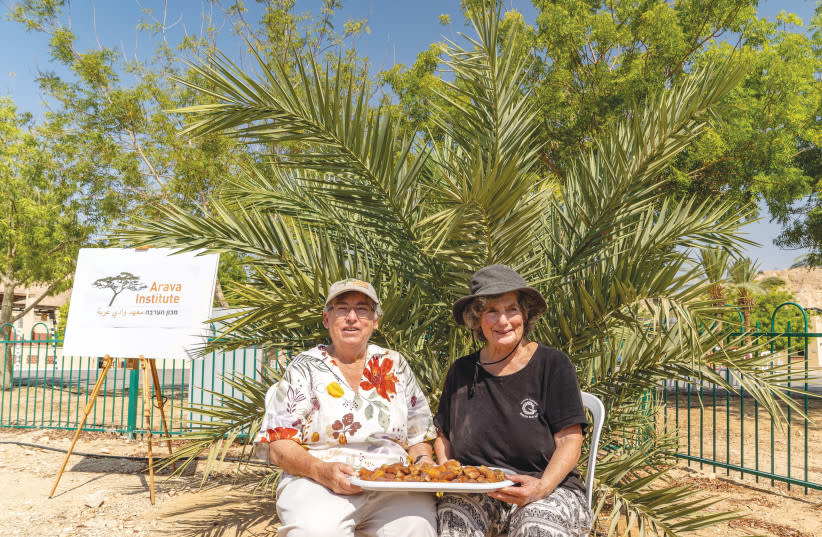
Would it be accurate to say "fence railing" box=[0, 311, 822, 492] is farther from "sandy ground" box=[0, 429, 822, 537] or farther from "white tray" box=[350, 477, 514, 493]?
"white tray" box=[350, 477, 514, 493]

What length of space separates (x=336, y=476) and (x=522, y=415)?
81 cm

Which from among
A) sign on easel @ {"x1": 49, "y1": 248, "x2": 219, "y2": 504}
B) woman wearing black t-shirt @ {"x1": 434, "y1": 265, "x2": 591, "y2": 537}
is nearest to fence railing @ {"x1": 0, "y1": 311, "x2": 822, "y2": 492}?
sign on easel @ {"x1": 49, "y1": 248, "x2": 219, "y2": 504}

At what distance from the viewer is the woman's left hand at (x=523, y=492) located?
212cm

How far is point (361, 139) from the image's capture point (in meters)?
3.22

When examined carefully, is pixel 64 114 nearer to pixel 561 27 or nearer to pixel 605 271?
pixel 561 27

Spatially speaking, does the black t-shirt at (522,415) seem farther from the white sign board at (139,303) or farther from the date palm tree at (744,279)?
the white sign board at (139,303)

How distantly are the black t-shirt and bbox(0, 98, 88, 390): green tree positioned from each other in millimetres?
13877

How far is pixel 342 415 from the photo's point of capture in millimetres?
2520

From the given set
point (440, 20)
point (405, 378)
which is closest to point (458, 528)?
point (405, 378)

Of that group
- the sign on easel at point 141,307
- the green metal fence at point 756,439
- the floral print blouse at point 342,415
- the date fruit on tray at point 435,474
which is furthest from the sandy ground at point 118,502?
the green metal fence at point 756,439

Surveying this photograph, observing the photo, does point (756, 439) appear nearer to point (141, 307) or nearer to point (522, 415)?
point (522, 415)

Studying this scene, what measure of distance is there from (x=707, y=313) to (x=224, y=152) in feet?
34.7

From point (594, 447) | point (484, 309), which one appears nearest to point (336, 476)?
point (484, 309)

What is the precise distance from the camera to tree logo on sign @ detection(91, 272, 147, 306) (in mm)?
5602
